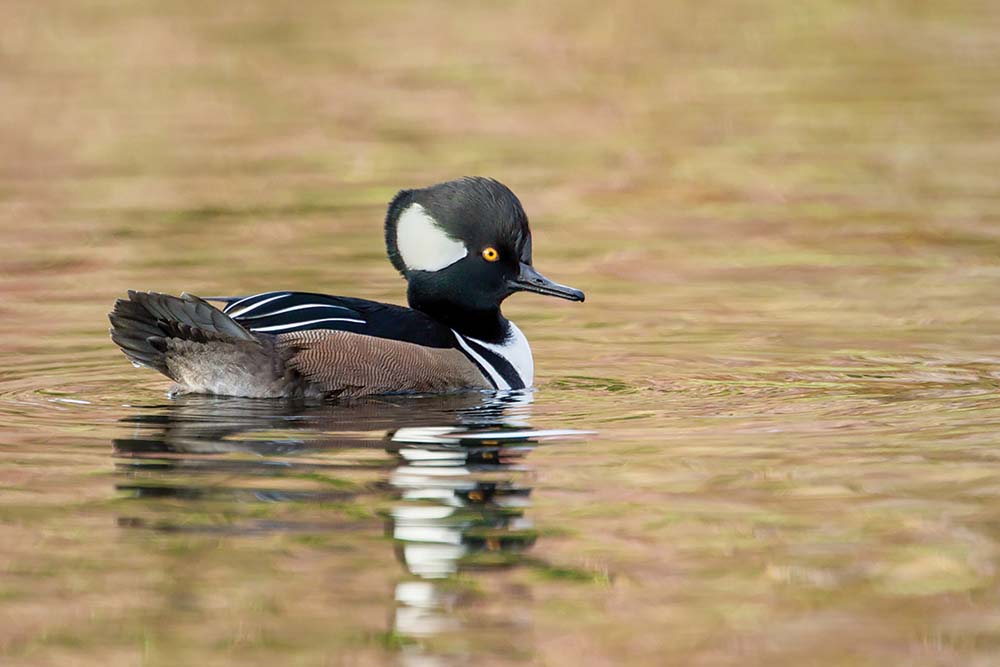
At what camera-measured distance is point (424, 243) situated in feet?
31.2

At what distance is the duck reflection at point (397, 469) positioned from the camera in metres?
6.18

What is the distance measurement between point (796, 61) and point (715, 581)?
1620cm

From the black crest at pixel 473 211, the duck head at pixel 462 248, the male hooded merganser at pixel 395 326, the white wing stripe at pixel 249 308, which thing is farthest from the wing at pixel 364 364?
the black crest at pixel 473 211

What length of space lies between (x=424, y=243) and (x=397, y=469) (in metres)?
2.25

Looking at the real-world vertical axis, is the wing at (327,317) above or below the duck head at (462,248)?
below

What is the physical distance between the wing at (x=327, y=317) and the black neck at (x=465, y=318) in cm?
47

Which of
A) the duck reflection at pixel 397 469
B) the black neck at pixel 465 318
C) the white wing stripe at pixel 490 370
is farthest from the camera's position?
the black neck at pixel 465 318

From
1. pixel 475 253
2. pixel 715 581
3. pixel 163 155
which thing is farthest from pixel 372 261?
pixel 715 581

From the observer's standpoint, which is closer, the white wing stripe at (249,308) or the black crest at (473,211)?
the white wing stripe at (249,308)

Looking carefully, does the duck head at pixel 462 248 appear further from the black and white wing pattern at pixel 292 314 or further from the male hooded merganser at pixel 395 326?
the black and white wing pattern at pixel 292 314

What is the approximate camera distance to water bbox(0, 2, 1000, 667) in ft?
19.1

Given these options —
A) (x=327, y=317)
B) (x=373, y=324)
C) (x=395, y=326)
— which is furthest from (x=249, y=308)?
(x=395, y=326)

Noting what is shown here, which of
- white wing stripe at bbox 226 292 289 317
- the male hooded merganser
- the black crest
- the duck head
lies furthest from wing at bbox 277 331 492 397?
the black crest

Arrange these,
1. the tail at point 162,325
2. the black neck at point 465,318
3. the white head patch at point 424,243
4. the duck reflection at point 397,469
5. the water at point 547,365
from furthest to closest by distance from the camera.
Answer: the black neck at point 465,318 → the white head patch at point 424,243 → the tail at point 162,325 → the duck reflection at point 397,469 → the water at point 547,365
